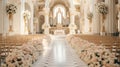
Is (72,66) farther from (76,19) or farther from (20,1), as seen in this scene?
(76,19)

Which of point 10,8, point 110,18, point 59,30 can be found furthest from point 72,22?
point 10,8

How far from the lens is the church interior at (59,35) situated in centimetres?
806

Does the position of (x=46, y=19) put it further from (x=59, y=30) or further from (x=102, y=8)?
(x=102, y=8)

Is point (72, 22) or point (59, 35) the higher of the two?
point (72, 22)

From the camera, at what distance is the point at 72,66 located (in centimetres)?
870

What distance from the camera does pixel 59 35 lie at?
3859 centimetres

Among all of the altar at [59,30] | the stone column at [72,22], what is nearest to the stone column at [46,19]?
the altar at [59,30]

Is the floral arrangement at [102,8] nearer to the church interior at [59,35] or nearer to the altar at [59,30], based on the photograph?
the church interior at [59,35]

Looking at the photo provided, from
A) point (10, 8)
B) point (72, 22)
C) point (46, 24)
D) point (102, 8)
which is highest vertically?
point (10, 8)

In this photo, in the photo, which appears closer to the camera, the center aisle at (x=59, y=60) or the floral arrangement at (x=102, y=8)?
the center aisle at (x=59, y=60)

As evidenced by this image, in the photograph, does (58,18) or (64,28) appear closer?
(64,28)

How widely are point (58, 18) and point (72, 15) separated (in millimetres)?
4389

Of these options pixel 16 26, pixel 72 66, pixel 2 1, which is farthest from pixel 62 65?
pixel 16 26

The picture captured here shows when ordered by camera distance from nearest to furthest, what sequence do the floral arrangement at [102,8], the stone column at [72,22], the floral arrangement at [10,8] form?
the floral arrangement at [10,8]
the floral arrangement at [102,8]
the stone column at [72,22]
